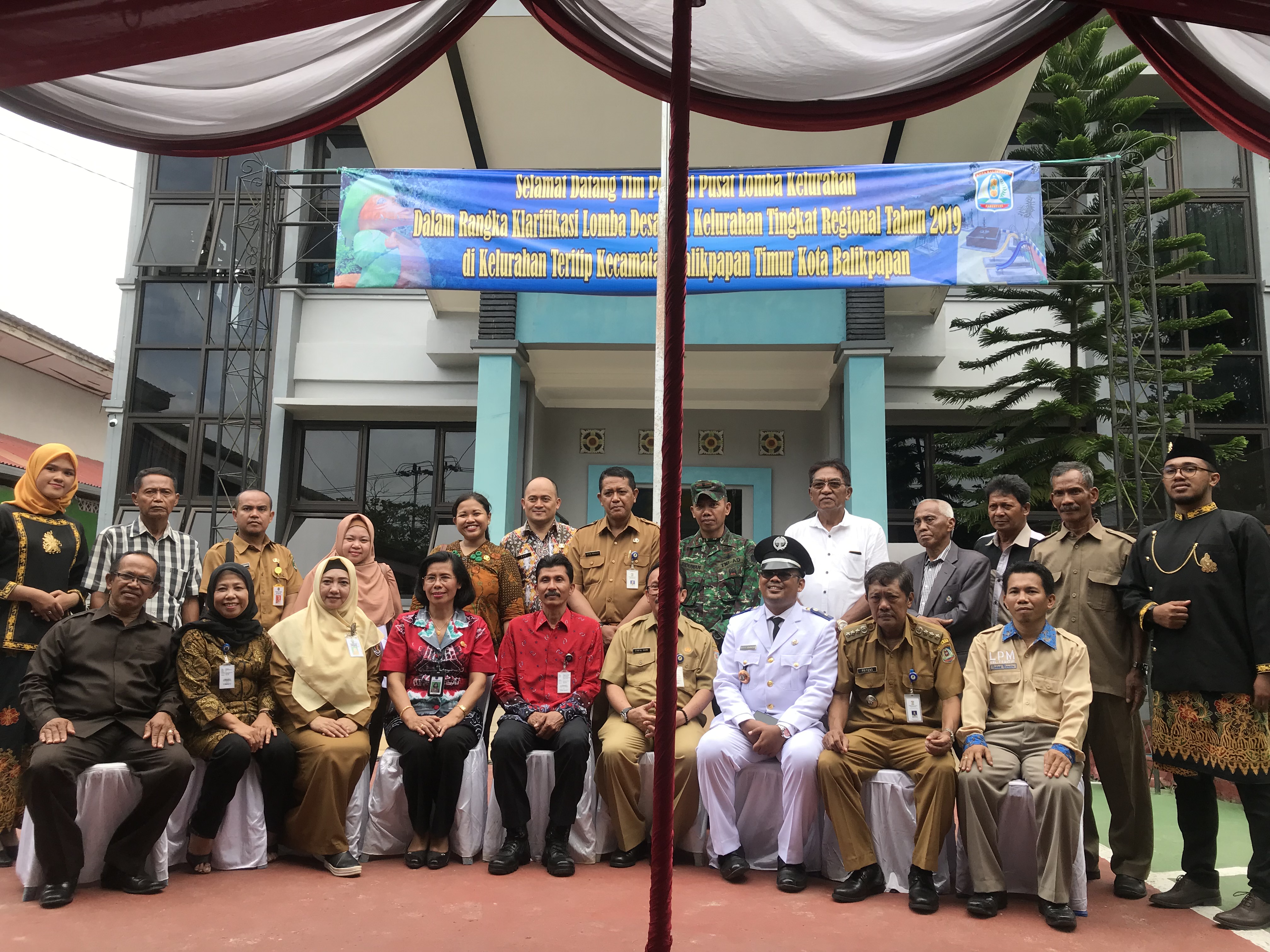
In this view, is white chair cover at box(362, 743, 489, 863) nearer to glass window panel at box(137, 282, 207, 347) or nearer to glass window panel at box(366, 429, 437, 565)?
glass window panel at box(366, 429, 437, 565)

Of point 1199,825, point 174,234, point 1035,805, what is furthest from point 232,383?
point 1199,825

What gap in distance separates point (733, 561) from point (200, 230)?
7.69 meters

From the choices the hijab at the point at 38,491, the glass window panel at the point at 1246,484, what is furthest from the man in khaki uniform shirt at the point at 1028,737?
the glass window panel at the point at 1246,484

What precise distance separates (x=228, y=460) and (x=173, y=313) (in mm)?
1714

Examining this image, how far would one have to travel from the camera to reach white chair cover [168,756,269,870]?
377 cm

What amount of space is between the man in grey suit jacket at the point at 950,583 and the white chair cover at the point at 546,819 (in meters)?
1.69

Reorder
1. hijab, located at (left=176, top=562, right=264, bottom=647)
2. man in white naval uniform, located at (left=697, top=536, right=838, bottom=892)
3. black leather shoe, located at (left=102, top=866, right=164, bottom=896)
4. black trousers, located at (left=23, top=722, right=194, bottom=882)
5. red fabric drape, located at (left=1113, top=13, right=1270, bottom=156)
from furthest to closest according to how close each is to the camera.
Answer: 1. hijab, located at (left=176, top=562, right=264, bottom=647)
2. man in white naval uniform, located at (left=697, top=536, right=838, bottom=892)
3. black leather shoe, located at (left=102, top=866, right=164, bottom=896)
4. black trousers, located at (left=23, top=722, right=194, bottom=882)
5. red fabric drape, located at (left=1113, top=13, right=1270, bottom=156)

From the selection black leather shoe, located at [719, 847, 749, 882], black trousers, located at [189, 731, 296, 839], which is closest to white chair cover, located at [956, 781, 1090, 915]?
black leather shoe, located at [719, 847, 749, 882]

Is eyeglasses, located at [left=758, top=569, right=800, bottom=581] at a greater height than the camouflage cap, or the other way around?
the camouflage cap

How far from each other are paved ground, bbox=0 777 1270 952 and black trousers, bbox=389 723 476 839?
210mm

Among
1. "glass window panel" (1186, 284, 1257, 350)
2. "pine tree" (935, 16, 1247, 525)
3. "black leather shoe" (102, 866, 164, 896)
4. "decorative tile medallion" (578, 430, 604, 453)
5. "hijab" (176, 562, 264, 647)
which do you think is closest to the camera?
"black leather shoe" (102, 866, 164, 896)

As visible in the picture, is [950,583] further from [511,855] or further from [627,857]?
[511,855]

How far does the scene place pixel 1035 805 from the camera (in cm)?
345

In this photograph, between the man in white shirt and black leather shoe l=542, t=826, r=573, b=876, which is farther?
the man in white shirt
